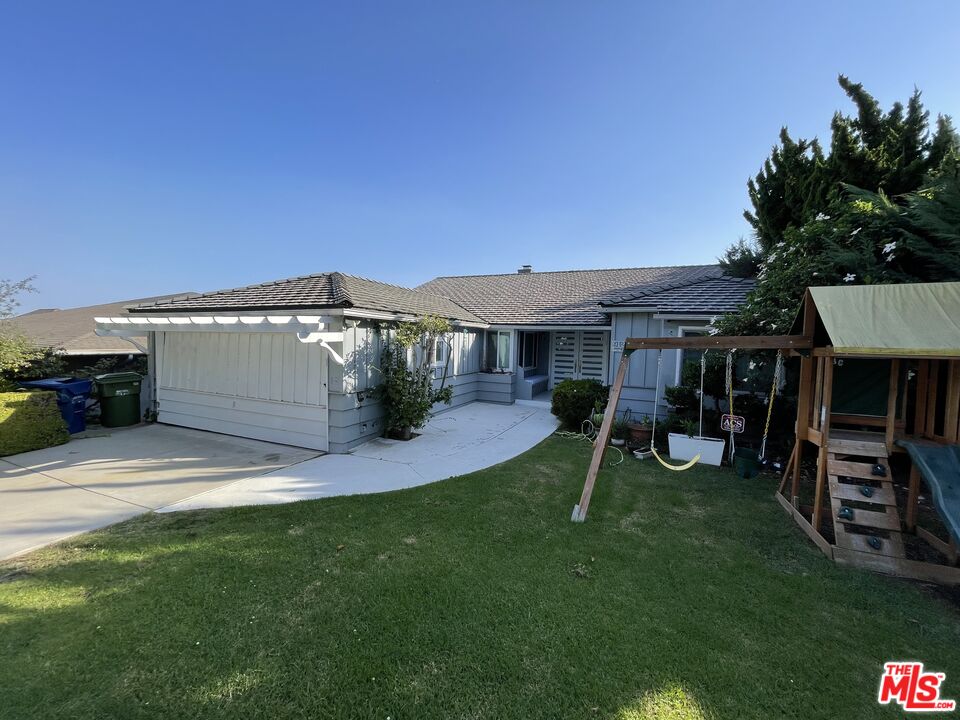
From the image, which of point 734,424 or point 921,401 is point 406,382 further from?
point 921,401

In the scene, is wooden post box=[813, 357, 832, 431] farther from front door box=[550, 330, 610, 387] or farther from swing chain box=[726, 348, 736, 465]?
front door box=[550, 330, 610, 387]

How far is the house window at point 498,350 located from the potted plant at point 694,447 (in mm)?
6657

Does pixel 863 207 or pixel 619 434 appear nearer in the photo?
pixel 863 207

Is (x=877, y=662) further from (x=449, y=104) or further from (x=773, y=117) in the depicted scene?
(x=449, y=104)

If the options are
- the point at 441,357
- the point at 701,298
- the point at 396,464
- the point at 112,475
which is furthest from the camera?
the point at 441,357

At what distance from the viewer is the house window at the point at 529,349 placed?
45.3 feet

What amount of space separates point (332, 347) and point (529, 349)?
8.33 meters

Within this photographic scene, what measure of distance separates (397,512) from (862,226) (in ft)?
28.5

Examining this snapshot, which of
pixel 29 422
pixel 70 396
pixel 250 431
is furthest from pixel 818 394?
pixel 70 396

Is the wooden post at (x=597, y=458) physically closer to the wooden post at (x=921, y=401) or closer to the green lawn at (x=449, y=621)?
the green lawn at (x=449, y=621)

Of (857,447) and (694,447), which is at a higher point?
(857,447)

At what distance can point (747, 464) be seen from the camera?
264 inches

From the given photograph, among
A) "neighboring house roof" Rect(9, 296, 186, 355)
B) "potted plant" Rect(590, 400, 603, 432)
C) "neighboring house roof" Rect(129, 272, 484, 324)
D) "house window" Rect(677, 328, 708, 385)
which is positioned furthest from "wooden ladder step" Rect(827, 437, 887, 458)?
"neighboring house roof" Rect(9, 296, 186, 355)

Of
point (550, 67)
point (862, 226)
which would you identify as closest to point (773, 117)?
point (862, 226)
